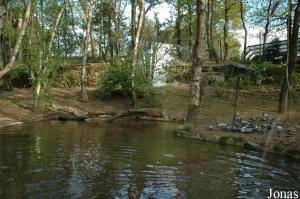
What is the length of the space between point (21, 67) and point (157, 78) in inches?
370

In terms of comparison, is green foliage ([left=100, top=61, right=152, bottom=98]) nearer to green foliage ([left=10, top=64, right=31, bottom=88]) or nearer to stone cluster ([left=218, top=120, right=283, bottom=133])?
green foliage ([left=10, top=64, right=31, bottom=88])

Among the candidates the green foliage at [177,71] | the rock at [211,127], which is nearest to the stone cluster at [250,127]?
the rock at [211,127]

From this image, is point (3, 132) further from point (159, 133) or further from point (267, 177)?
point (267, 177)

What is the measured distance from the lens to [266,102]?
74.0 feet

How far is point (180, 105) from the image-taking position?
22812 millimetres

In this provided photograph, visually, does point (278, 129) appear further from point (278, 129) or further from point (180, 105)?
point (180, 105)

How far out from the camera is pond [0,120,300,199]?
289 inches

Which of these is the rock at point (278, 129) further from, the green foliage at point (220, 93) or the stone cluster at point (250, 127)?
the green foliage at point (220, 93)

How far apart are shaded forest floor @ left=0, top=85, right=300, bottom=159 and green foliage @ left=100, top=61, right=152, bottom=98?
49cm

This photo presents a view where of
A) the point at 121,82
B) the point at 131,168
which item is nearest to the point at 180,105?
the point at 121,82

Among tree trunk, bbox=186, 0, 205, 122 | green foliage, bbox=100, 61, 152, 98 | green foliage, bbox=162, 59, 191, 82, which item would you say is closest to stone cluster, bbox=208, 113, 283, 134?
tree trunk, bbox=186, 0, 205, 122

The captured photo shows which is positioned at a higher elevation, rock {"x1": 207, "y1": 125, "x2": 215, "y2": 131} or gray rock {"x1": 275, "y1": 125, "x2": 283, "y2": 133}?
gray rock {"x1": 275, "y1": 125, "x2": 283, "y2": 133}

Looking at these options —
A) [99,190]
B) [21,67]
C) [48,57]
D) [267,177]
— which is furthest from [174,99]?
[99,190]

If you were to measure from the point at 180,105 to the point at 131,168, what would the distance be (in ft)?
45.2
